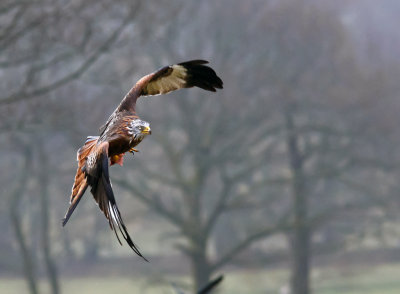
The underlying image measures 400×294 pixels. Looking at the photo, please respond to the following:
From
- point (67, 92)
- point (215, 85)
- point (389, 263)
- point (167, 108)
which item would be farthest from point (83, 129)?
point (389, 263)

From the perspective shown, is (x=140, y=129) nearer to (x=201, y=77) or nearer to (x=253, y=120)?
(x=201, y=77)

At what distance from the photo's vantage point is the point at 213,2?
23797 mm

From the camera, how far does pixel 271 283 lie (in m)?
29.2

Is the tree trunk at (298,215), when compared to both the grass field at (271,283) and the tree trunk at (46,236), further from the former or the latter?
the tree trunk at (46,236)

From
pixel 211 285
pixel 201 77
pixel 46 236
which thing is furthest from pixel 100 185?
pixel 46 236

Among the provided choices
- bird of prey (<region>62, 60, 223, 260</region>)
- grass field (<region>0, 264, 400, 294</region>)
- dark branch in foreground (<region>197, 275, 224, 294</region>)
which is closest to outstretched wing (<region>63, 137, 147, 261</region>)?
bird of prey (<region>62, 60, 223, 260</region>)

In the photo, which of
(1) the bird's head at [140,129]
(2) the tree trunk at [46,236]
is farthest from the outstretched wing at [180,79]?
(2) the tree trunk at [46,236]

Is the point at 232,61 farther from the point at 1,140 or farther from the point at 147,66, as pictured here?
the point at 1,140

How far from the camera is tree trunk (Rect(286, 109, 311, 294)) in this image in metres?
22.8

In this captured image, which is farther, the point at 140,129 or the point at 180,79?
the point at 180,79

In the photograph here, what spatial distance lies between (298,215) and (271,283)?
26.5 ft

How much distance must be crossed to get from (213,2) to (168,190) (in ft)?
42.7

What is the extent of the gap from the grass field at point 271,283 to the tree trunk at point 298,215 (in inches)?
94.6

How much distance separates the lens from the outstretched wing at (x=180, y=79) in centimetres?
112
